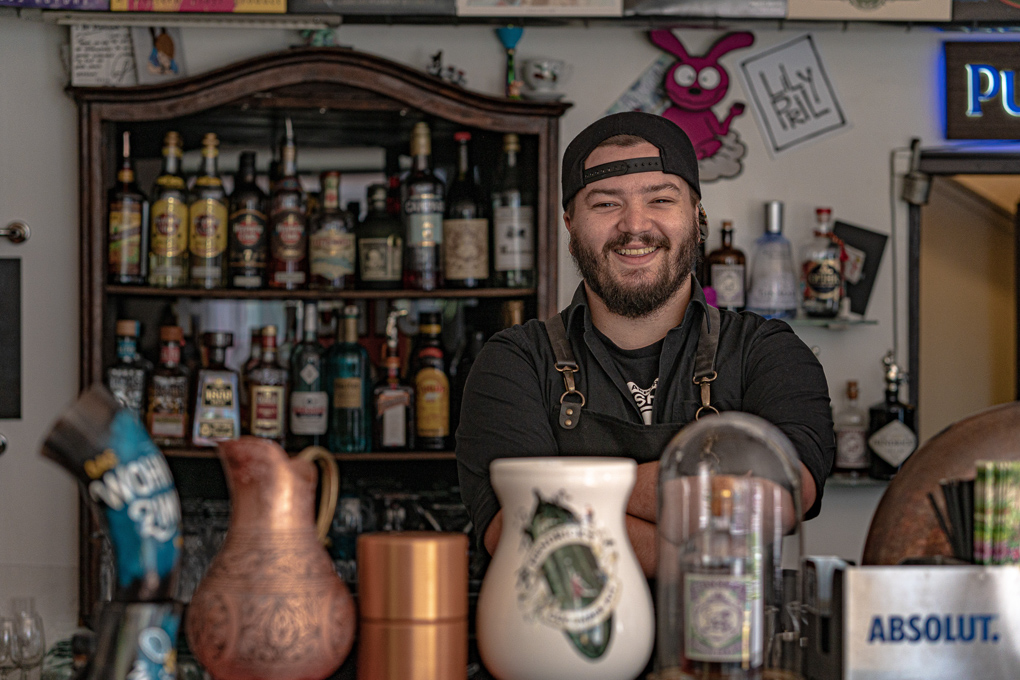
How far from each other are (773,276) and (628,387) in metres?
1.33

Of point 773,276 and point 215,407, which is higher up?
point 773,276

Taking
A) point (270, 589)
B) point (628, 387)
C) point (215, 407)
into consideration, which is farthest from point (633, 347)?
point (215, 407)

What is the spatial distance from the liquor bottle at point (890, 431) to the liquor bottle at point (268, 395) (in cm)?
163

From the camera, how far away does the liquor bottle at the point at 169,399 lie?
8.65 feet

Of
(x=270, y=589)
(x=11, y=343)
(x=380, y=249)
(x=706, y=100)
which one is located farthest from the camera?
(x=706, y=100)

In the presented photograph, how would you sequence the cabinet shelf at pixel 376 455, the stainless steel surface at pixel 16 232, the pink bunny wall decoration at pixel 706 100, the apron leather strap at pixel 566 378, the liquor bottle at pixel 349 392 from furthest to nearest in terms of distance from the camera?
the pink bunny wall decoration at pixel 706 100 → the stainless steel surface at pixel 16 232 → the liquor bottle at pixel 349 392 → the cabinet shelf at pixel 376 455 → the apron leather strap at pixel 566 378

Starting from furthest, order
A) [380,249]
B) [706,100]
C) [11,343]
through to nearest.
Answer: [706,100]
[11,343]
[380,249]

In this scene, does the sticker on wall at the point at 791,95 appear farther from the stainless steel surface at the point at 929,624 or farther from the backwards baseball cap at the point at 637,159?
the stainless steel surface at the point at 929,624

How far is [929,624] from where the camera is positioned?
34.7 inches

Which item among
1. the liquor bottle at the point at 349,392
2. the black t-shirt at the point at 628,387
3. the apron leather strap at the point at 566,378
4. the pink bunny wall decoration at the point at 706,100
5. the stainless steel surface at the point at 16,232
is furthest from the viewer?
the pink bunny wall decoration at the point at 706,100

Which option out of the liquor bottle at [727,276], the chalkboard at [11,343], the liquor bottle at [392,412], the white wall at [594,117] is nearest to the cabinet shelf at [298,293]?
the liquor bottle at [392,412]

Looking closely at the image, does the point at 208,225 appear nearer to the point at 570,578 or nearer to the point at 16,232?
the point at 16,232

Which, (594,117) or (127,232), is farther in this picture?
(594,117)

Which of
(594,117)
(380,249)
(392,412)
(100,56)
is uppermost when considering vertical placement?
(100,56)
